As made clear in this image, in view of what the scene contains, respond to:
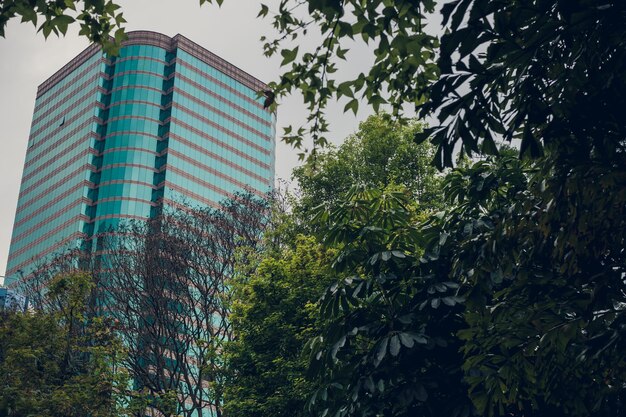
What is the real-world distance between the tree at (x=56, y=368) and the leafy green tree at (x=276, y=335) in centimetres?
313

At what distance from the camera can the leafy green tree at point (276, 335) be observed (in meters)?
15.6

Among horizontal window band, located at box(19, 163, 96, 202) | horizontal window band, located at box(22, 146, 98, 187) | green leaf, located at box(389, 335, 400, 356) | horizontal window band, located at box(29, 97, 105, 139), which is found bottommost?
green leaf, located at box(389, 335, 400, 356)

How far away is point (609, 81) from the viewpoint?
484 centimetres

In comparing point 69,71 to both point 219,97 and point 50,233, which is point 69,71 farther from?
point 50,233

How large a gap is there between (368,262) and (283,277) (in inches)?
390

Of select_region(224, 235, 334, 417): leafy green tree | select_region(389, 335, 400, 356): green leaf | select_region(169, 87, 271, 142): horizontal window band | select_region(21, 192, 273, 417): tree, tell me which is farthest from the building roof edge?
select_region(389, 335, 400, 356): green leaf

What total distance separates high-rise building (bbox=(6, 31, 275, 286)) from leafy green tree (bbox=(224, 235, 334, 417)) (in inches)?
2622

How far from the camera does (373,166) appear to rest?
23625mm

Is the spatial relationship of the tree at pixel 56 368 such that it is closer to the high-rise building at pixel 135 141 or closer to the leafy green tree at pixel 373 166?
the leafy green tree at pixel 373 166

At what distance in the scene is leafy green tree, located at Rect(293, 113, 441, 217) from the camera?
23.2 m

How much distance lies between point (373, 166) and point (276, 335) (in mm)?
8780

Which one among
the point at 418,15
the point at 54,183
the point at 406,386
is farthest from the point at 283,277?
the point at 54,183

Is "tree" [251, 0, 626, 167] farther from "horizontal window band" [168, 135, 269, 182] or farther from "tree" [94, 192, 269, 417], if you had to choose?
"horizontal window band" [168, 135, 269, 182]

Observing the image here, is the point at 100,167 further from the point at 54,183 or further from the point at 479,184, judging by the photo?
the point at 479,184
